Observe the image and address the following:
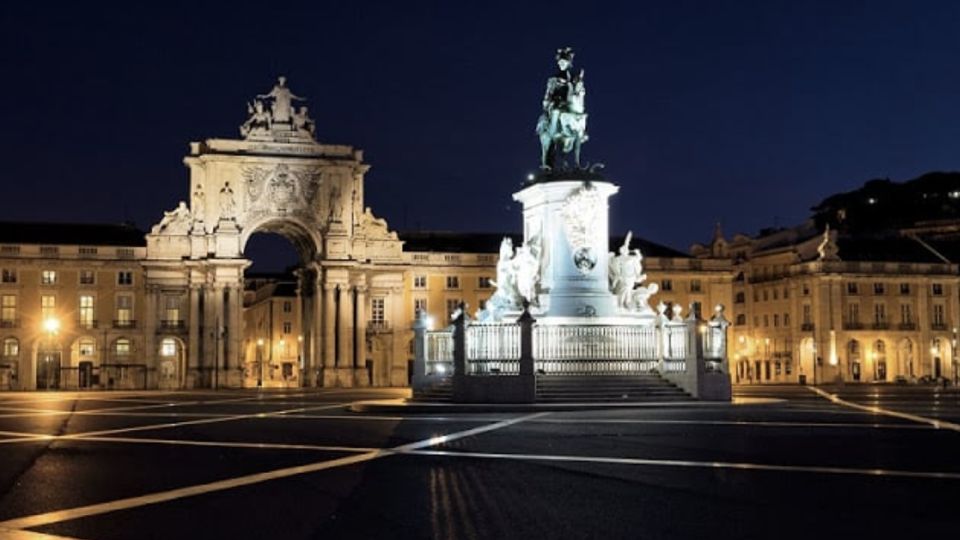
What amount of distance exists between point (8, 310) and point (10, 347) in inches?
97.7

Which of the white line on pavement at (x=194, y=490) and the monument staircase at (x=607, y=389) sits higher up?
the monument staircase at (x=607, y=389)

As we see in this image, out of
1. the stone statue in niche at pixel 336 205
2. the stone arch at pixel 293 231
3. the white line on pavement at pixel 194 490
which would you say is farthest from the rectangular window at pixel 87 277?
the white line on pavement at pixel 194 490

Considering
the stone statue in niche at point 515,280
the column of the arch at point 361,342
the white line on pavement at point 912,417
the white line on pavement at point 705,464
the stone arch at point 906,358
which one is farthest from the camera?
the stone arch at point 906,358

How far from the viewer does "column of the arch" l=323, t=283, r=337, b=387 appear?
85.9 meters

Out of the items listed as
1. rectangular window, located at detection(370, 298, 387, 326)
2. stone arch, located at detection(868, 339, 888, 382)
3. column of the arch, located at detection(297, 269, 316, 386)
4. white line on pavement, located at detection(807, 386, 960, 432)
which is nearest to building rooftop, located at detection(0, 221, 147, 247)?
column of the arch, located at detection(297, 269, 316, 386)

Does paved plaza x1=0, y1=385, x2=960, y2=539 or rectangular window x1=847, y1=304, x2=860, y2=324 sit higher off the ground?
rectangular window x1=847, y1=304, x2=860, y2=324

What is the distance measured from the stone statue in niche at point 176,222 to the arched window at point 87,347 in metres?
8.72

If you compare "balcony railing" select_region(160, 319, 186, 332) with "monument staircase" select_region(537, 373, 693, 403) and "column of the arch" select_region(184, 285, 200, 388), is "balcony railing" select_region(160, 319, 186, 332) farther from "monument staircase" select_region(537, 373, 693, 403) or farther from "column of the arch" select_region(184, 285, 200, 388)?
"monument staircase" select_region(537, 373, 693, 403)

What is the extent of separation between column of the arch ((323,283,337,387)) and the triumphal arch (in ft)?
0.22

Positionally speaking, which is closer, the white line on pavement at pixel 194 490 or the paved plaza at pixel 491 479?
the paved plaza at pixel 491 479

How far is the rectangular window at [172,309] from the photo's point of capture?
287ft

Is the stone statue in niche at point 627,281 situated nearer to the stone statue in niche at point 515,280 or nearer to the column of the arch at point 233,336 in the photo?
the stone statue in niche at point 515,280

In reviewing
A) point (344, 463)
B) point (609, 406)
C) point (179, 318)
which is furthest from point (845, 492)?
point (179, 318)

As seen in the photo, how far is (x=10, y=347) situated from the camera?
86.6 meters
